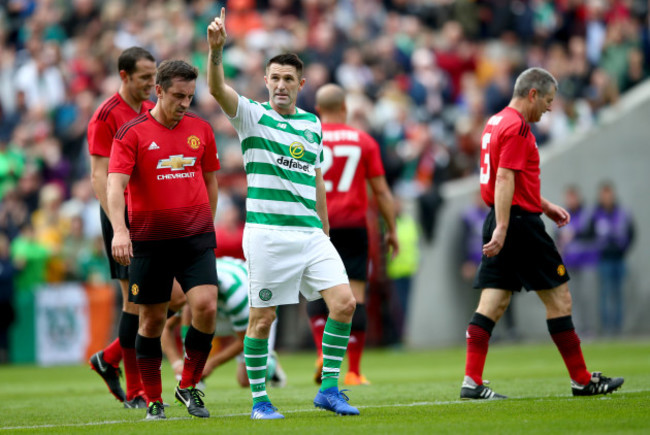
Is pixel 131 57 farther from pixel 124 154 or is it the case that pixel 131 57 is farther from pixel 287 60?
pixel 287 60

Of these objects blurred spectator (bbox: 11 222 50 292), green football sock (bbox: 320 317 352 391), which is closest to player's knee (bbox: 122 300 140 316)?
green football sock (bbox: 320 317 352 391)

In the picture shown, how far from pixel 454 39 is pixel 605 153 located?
4.90 metres

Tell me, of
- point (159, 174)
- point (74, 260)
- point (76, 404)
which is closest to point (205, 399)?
point (76, 404)

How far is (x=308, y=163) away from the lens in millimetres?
7738

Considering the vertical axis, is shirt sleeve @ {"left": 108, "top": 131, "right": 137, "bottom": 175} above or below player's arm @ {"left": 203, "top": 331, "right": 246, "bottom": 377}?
above

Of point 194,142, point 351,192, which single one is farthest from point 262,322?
point 351,192

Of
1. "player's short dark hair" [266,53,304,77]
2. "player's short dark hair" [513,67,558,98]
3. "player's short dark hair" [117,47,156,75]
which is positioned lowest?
"player's short dark hair" [513,67,558,98]

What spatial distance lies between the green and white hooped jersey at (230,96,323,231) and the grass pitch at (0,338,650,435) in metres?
1.39

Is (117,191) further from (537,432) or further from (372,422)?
(537,432)

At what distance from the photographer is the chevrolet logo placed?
784cm

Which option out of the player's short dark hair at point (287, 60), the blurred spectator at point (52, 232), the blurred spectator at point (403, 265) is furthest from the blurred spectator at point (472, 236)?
the player's short dark hair at point (287, 60)

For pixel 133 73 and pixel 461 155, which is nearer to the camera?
pixel 133 73

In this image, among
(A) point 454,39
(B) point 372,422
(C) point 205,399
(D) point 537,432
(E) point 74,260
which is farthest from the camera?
(A) point 454,39

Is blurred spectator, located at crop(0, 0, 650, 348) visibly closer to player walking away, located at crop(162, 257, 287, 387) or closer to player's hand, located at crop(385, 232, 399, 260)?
player's hand, located at crop(385, 232, 399, 260)
